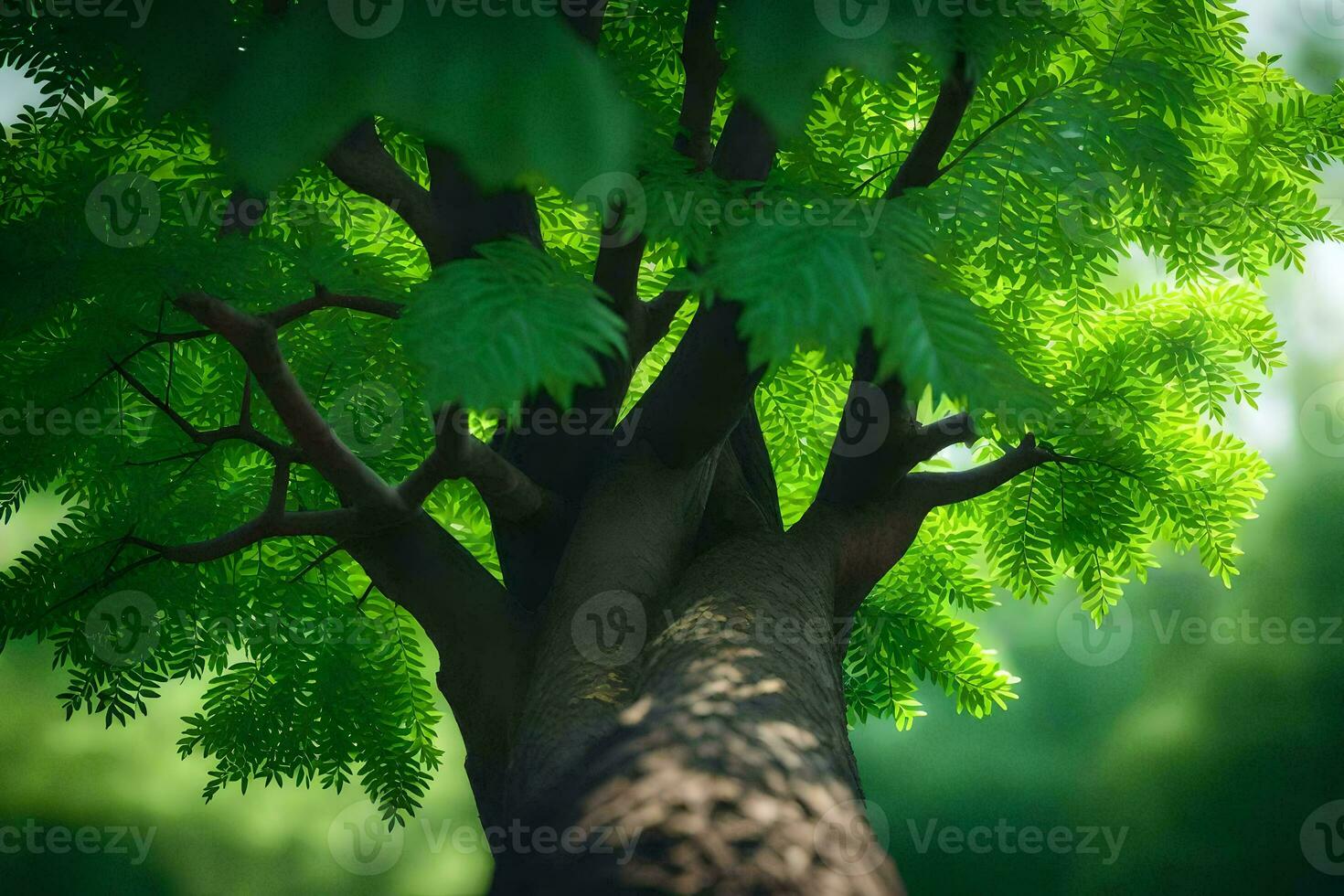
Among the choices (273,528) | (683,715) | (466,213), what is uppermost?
(466,213)

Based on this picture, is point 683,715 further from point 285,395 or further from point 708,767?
point 285,395

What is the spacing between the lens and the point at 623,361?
240 centimetres

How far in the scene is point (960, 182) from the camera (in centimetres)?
205

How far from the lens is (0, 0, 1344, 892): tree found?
3.68ft

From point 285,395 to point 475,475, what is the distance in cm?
48

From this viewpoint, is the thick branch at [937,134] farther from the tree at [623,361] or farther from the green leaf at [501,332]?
the green leaf at [501,332]

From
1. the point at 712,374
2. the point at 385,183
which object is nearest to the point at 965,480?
the point at 712,374

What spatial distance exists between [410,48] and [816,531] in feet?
6.11

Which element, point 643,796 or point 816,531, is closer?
point 643,796

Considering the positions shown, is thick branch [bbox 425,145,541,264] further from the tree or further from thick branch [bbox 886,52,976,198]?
thick branch [bbox 886,52,976,198]

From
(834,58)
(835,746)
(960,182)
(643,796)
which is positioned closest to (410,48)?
(834,58)

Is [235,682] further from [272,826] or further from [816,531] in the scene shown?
[272,826]

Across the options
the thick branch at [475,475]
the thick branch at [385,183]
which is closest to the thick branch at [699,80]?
the thick branch at [385,183]

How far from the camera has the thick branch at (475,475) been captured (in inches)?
68.1
